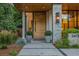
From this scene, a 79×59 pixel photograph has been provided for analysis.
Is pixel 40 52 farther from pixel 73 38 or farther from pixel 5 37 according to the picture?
pixel 5 37

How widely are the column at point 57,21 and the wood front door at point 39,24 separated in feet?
19.6

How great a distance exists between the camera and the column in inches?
941

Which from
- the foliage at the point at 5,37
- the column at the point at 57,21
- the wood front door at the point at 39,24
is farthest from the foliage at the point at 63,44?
the wood front door at the point at 39,24

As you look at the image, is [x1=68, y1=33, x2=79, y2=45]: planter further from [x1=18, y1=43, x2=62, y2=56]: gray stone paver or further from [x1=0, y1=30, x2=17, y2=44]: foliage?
[x1=0, y1=30, x2=17, y2=44]: foliage

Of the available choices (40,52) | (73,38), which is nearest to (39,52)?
(40,52)

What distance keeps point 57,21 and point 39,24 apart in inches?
246

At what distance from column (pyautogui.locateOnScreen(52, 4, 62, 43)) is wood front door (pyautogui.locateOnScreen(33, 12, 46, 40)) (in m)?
5.96

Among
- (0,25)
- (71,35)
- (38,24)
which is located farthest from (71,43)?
(38,24)

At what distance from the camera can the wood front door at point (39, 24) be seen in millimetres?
29922

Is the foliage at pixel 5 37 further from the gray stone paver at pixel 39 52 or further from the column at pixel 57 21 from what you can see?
the gray stone paver at pixel 39 52

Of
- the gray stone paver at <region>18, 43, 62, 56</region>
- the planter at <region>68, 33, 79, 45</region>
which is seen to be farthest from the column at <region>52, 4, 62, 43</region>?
the gray stone paver at <region>18, 43, 62, 56</region>

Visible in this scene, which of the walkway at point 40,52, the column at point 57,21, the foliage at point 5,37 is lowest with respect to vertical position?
the walkway at point 40,52

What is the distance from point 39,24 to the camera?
30.2 meters

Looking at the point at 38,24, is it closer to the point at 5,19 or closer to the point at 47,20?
the point at 47,20
